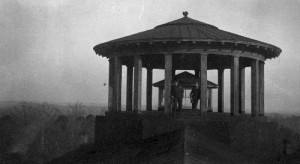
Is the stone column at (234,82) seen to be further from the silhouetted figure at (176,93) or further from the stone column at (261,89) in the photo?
the silhouetted figure at (176,93)

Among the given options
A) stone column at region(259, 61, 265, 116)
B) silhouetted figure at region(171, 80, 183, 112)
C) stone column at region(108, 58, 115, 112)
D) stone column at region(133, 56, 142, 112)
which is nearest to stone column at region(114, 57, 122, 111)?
stone column at region(108, 58, 115, 112)

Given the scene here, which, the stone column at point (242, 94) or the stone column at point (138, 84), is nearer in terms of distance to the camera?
the stone column at point (138, 84)

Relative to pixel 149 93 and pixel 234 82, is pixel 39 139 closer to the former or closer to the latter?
pixel 149 93

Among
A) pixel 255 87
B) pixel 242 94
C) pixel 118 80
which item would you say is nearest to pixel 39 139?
pixel 118 80

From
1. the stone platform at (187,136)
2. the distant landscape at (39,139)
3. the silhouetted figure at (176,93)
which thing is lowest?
the distant landscape at (39,139)

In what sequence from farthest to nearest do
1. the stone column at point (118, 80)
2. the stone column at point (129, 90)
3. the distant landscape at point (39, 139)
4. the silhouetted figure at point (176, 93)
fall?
the distant landscape at point (39, 139), the stone column at point (129, 90), the stone column at point (118, 80), the silhouetted figure at point (176, 93)

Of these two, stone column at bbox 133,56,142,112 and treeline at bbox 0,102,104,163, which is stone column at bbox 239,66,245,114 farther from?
treeline at bbox 0,102,104,163

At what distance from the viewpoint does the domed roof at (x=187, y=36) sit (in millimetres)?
15992

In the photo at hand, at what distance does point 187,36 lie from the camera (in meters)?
16.5

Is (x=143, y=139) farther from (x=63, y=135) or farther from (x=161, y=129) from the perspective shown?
(x=63, y=135)

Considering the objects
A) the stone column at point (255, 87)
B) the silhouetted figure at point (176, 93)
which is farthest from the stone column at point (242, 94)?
the silhouetted figure at point (176, 93)

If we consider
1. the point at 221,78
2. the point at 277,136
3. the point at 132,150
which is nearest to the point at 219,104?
the point at 221,78

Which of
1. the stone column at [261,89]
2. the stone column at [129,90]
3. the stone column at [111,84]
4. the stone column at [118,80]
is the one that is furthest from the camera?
the stone column at [129,90]

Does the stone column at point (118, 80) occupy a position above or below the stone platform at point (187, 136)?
above
